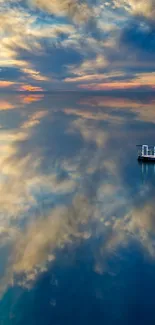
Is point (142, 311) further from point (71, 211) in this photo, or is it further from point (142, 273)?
point (71, 211)

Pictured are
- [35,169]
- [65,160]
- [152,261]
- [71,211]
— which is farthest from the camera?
[65,160]

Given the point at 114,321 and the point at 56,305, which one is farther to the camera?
the point at 56,305

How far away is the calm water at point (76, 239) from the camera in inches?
953

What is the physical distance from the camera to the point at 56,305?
961 inches

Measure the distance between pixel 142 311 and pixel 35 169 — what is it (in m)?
35.3

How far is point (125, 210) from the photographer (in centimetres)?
3988

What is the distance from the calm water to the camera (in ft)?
79.4

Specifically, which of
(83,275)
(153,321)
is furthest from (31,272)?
(153,321)

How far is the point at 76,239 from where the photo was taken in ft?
109

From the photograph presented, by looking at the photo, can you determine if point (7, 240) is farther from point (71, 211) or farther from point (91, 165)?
point (91, 165)

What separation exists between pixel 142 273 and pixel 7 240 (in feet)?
39.9

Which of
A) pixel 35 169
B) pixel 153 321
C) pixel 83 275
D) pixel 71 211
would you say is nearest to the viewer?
pixel 153 321

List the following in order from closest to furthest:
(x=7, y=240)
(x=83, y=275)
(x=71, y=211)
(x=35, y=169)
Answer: (x=83, y=275) < (x=7, y=240) < (x=71, y=211) < (x=35, y=169)

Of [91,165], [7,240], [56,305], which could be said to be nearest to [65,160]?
[91,165]
